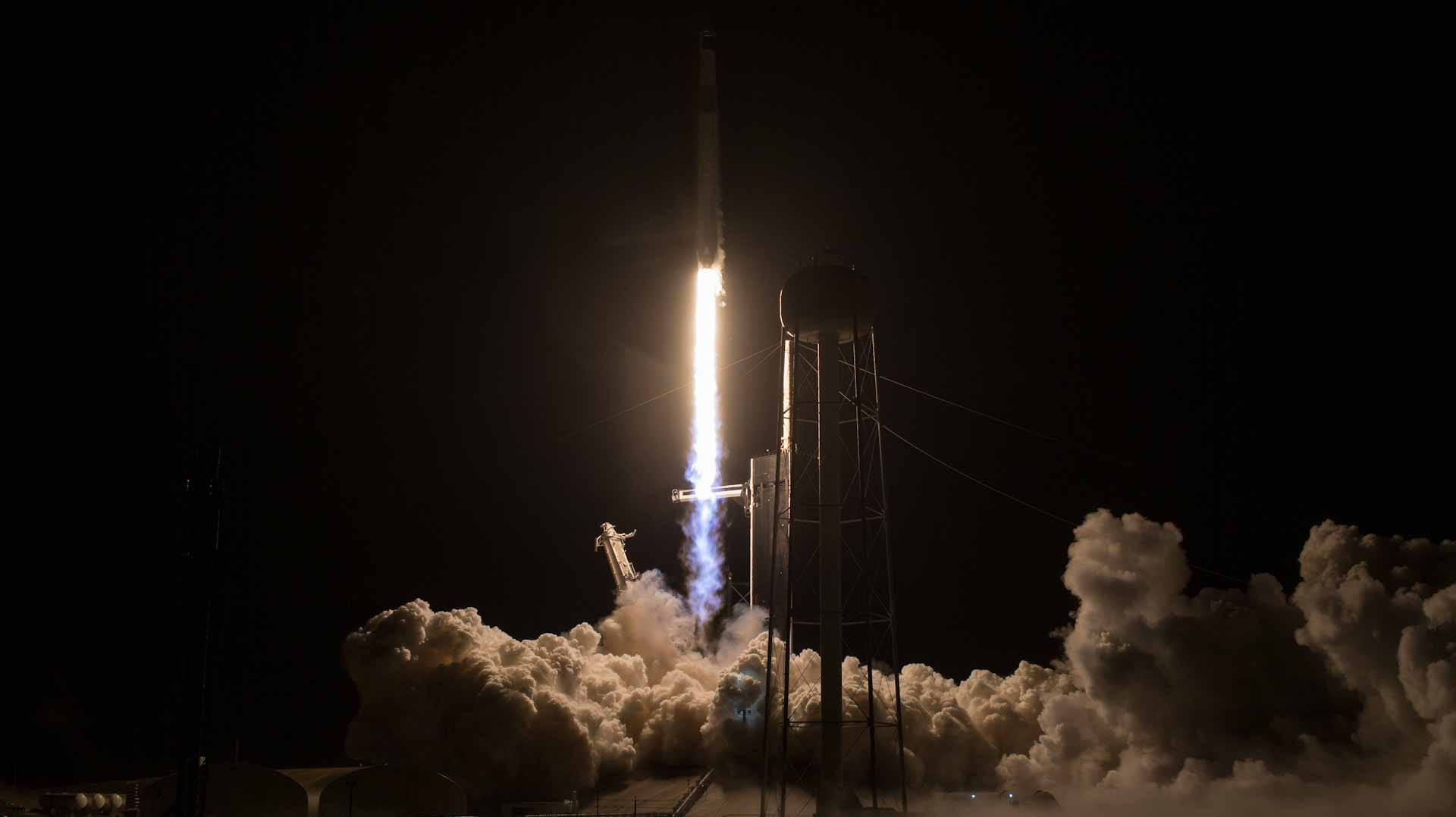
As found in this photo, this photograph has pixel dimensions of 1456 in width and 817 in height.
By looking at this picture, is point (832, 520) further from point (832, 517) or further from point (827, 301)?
point (827, 301)

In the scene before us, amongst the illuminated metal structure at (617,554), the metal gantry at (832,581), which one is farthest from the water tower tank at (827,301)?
the illuminated metal structure at (617,554)

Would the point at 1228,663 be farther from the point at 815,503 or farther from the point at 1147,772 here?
the point at 815,503

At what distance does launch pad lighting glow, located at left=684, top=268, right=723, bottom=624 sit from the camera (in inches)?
1789

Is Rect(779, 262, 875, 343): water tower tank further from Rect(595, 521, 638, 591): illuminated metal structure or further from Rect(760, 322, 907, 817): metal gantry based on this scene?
Rect(595, 521, 638, 591): illuminated metal structure

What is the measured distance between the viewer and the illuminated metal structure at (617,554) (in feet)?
162

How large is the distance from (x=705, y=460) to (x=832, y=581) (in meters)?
16.7

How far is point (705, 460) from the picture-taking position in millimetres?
47875

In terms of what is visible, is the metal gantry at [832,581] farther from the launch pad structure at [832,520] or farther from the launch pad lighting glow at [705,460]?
the launch pad lighting glow at [705,460]

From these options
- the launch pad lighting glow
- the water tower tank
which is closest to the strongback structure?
the water tower tank

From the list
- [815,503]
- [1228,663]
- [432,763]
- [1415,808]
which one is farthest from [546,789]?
[1415,808]

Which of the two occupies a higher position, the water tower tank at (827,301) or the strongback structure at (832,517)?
the water tower tank at (827,301)

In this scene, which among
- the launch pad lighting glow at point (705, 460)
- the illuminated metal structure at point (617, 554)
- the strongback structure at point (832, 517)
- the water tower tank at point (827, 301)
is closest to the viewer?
the strongback structure at point (832, 517)

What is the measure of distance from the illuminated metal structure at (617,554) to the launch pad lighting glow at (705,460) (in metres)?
2.48

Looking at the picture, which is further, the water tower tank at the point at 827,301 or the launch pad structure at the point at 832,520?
the water tower tank at the point at 827,301
